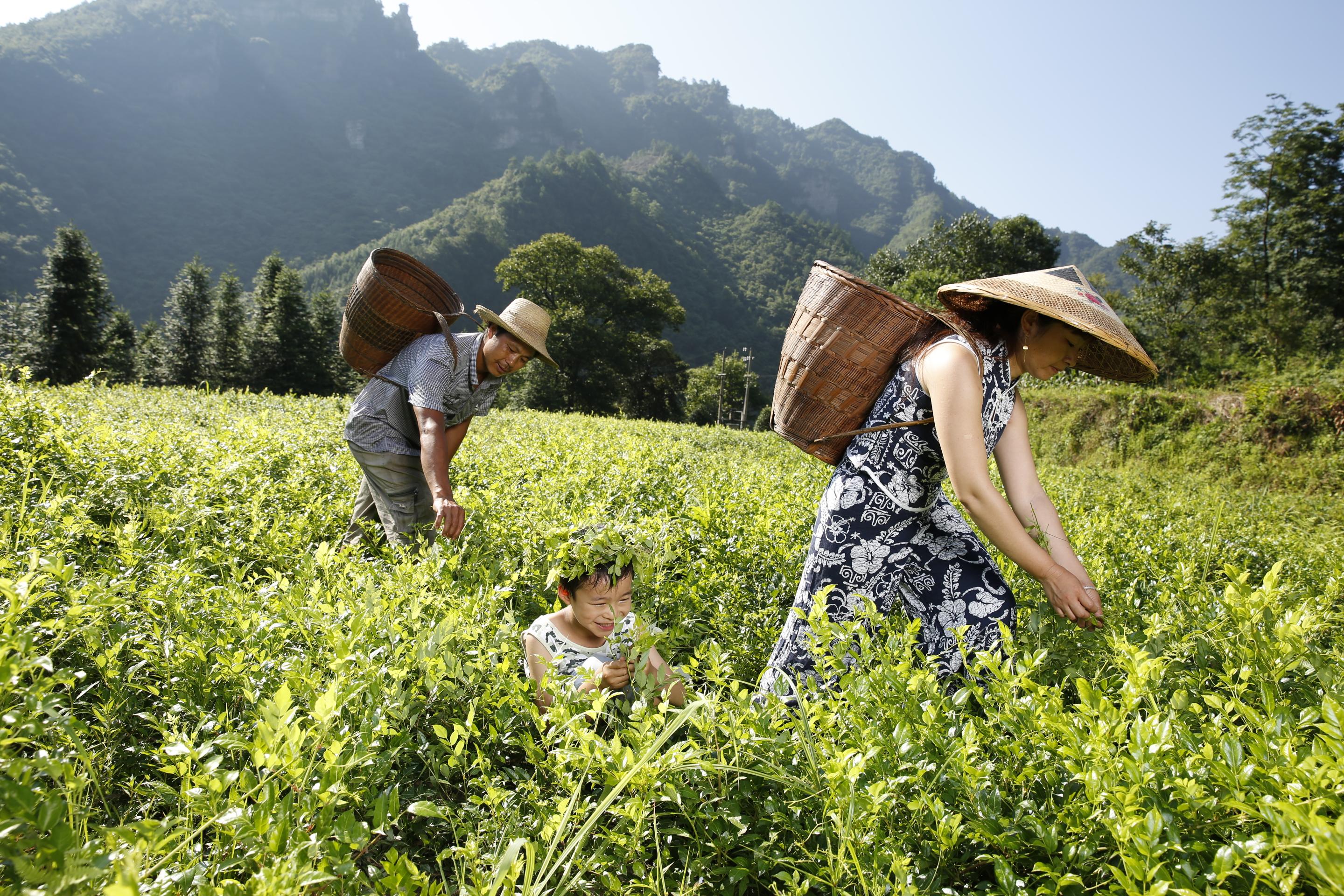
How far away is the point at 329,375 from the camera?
153 ft

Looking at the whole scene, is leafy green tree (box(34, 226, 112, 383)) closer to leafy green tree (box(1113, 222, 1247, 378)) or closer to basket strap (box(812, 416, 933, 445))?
basket strap (box(812, 416, 933, 445))

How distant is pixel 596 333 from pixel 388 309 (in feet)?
144

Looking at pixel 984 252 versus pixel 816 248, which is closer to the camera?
pixel 984 252

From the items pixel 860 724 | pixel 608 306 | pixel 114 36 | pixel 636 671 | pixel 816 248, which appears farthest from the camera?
pixel 114 36

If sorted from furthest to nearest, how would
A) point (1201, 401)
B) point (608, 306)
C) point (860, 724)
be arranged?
1. point (608, 306)
2. point (1201, 401)
3. point (860, 724)

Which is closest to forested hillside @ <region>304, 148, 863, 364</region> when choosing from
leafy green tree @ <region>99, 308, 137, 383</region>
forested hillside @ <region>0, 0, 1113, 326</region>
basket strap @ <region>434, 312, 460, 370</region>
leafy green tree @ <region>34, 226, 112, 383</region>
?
forested hillside @ <region>0, 0, 1113, 326</region>

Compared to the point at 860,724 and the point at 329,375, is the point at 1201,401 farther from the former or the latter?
the point at 329,375

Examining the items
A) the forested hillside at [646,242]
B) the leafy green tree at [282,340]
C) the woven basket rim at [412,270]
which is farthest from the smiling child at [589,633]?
the forested hillside at [646,242]

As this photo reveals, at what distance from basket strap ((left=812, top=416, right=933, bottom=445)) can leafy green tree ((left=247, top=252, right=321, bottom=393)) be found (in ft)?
154

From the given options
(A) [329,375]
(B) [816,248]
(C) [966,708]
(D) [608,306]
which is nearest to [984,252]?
(D) [608,306]

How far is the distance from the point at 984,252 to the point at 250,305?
52866mm

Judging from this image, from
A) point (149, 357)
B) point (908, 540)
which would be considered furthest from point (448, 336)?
point (149, 357)

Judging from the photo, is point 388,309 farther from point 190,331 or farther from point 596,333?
point 190,331

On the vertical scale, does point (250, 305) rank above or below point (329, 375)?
above
